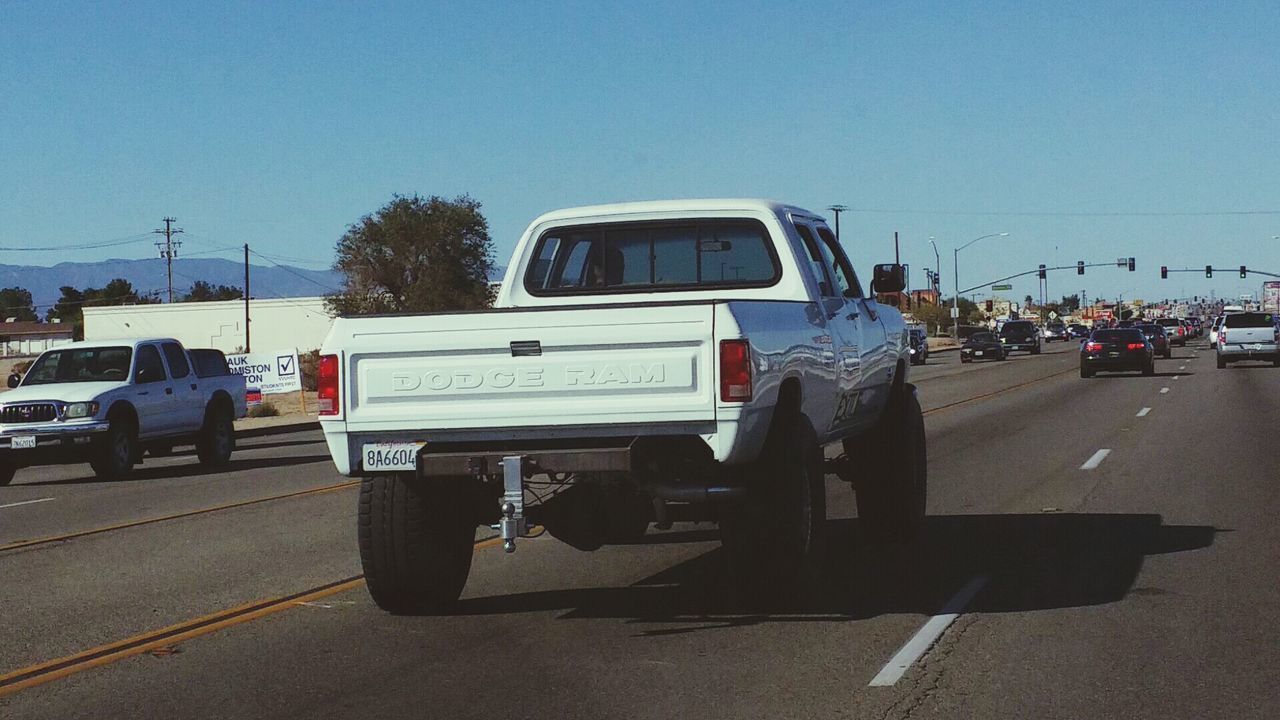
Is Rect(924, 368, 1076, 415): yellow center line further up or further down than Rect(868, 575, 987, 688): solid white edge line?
further up

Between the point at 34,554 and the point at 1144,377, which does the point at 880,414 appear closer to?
the point at 34,554

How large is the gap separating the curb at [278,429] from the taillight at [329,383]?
2481 centimetres

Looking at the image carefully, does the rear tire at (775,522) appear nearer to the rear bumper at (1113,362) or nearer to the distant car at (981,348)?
the rear bumper at (1113,362)

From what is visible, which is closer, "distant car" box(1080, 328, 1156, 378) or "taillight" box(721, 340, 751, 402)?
"taillight" box(721, 340, 751, 402)

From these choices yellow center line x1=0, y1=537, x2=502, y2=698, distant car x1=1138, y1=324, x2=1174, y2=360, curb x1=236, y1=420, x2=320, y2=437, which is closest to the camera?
yellow center line x1=0, y1=537, x2=502, y2=698

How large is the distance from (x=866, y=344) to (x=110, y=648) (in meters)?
Result: 5.33

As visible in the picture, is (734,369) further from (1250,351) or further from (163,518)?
(1250,351)

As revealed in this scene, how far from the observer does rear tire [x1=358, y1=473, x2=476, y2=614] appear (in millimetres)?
8469

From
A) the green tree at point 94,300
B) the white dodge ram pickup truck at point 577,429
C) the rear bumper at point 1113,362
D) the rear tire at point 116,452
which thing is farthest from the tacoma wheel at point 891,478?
the green tree at point 94,300

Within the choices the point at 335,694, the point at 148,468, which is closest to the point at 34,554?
the point at 335,694

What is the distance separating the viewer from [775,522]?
26.8 ft

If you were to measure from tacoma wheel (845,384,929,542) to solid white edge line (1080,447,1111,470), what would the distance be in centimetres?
621

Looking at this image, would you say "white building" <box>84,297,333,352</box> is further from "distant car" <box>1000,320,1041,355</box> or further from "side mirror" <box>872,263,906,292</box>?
"side mirror" <box>872,263,906,292</box>

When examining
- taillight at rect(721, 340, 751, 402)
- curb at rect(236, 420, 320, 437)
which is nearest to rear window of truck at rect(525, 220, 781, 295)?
taillight at rect(721, 340, 751, 402)
